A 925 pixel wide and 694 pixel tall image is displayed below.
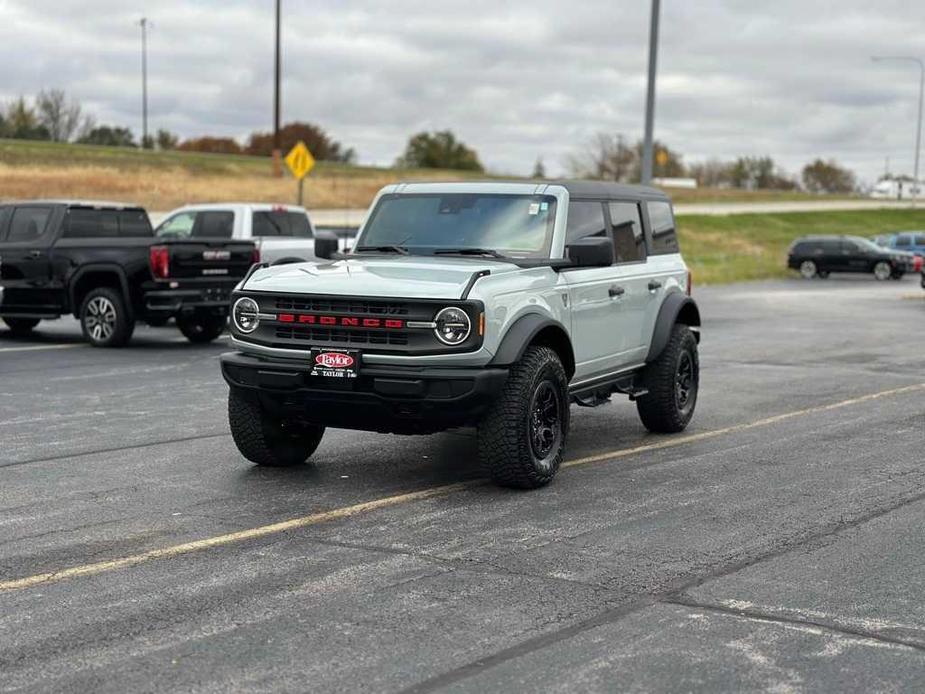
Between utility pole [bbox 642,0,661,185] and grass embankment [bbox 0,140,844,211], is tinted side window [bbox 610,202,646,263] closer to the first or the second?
utility pole [bbox 642,0,661,185]

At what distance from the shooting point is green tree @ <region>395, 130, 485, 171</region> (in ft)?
312

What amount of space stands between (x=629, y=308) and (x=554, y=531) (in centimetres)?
316

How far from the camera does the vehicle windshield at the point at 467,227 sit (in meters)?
8.96

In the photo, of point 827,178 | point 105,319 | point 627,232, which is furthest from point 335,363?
point 827,178

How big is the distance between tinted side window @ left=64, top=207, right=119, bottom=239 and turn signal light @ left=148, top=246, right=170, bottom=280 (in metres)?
1.59

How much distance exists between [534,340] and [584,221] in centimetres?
142

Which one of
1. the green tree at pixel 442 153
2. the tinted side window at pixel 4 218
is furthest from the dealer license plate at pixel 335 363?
the green tree at pixel 442 153

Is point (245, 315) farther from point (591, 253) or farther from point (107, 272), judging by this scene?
point (107, 272)

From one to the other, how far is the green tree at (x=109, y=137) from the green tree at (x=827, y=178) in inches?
2907

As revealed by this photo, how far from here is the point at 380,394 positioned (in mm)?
7664

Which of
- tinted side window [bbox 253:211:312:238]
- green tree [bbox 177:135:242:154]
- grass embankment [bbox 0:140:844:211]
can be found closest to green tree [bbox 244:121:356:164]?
green tree [bbox 177:135:242:154]

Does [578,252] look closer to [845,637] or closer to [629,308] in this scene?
[629,308]

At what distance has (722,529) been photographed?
7.20 metres

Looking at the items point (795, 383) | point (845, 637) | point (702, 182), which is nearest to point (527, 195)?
point (845, 637)
